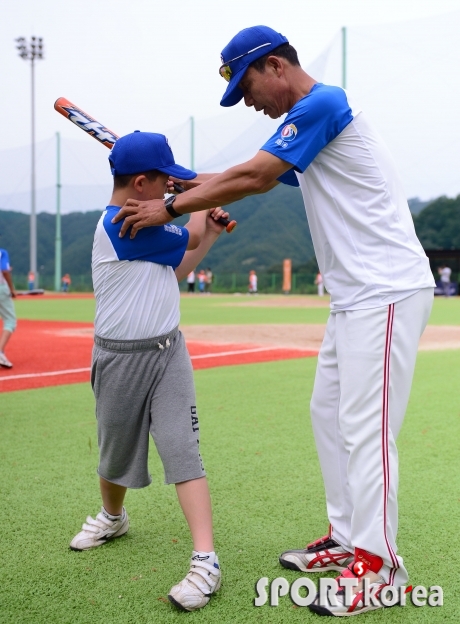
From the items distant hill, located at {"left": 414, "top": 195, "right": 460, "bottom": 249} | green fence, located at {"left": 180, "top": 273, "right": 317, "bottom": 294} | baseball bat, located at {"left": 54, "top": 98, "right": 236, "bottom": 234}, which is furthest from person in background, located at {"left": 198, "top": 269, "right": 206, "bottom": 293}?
baseball bat, located at {"left": 54, "top": 98, "right": 236, "bottom": 234}

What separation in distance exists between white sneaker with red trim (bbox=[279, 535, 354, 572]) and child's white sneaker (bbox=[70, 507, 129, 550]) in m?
0.81

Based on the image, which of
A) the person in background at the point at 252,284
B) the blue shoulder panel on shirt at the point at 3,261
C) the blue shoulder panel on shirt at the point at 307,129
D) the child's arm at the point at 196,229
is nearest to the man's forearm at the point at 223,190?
the blue shoulder panel on shirt at the point at 307,129

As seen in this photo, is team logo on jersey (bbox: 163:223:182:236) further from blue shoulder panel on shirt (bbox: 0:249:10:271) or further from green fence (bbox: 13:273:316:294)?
green fence (bbox: 13:273:316:294)

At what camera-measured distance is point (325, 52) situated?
116 ft

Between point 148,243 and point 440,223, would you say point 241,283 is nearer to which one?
point 440,223

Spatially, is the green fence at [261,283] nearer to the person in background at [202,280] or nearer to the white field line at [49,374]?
the person in background at [202,280]

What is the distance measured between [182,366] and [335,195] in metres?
0.97

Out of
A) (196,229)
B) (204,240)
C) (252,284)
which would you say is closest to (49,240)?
(252,284)

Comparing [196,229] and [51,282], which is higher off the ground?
[196,229]

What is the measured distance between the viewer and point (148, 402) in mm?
2959

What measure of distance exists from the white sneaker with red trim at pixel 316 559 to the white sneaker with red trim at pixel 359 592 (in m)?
0.27

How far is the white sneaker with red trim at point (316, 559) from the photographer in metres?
3.04

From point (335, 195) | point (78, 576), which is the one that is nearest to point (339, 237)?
point (335, 195)

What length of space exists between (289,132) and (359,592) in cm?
177
